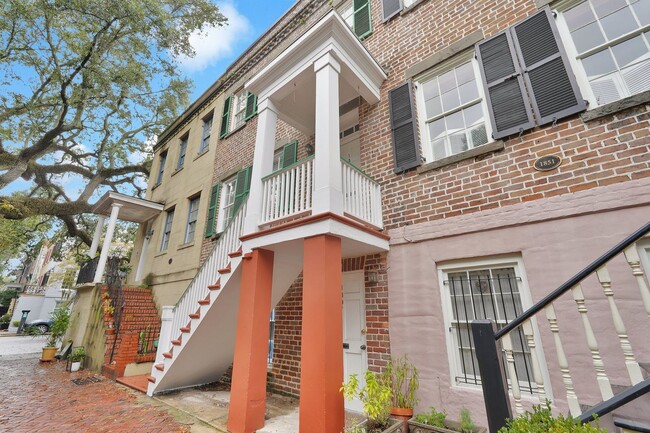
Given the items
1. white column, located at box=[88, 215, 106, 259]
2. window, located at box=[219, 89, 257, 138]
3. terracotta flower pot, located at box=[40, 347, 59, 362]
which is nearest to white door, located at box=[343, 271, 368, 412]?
window, located at box=[219, 89, 257, 138]

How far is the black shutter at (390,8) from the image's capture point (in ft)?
19.9

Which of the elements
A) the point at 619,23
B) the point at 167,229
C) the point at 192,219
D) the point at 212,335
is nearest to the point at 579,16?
the point at 619,23

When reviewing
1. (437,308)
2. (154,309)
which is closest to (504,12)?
(437,308)

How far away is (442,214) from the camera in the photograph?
427 centimetres

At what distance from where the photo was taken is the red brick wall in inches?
175

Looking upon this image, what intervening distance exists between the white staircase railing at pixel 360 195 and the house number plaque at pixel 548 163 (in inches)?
88.6

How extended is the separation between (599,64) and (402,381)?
479 centimetres

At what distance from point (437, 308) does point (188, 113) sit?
12537 mm

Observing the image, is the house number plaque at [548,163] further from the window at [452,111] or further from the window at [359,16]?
the window at [359,16]

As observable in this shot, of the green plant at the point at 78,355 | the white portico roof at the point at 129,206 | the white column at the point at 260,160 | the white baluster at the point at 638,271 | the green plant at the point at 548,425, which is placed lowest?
the green plant at the point at 78,355

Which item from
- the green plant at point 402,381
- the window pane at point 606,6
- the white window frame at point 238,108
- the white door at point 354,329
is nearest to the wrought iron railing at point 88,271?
the white window frame at point 238,108

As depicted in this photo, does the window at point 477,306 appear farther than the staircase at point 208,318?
No

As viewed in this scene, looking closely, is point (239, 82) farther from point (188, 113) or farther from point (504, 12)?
point (504, 12)

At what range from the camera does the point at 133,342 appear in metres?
7.25
